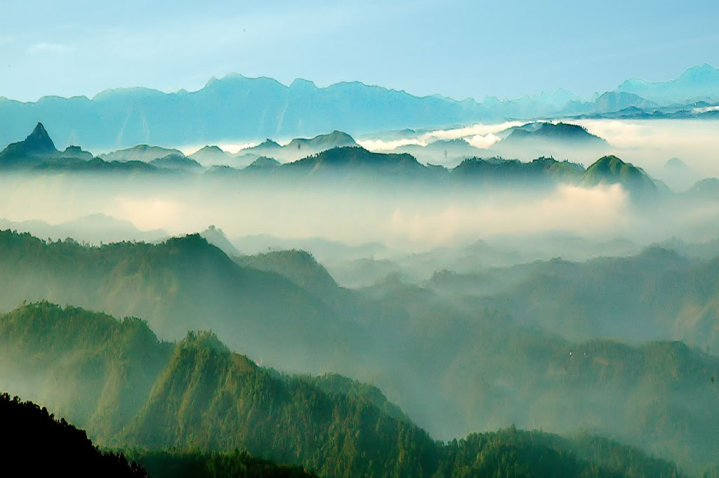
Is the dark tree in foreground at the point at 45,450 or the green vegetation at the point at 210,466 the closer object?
the dark tree in foreground at the point at 45,450

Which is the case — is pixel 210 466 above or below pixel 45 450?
below

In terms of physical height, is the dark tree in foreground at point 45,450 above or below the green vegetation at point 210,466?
above

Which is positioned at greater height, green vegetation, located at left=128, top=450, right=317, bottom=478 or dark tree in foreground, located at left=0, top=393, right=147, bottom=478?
dark tree in foreground, located at left=0, top=393, right=147, bottom=478

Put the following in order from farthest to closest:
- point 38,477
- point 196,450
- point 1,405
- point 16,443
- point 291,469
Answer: point 196,450
point 291,469
point 1,405
point 16,443
point 38,477

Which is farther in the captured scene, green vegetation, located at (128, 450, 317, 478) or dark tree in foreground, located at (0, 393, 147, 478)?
green vegetation, located at (128, 450, 317, 478)

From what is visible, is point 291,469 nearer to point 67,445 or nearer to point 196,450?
point 196,450

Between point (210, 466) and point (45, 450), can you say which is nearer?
point (45, 450)

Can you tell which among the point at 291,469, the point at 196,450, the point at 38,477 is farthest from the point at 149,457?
the point at 38,477

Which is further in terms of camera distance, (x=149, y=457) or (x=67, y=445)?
(x=149, y=457)

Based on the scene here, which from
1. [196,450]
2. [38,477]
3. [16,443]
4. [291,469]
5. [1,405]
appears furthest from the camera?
[196,450]

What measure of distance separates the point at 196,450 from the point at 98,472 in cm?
A: 9424

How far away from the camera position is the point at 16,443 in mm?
77750

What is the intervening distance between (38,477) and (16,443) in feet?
23.1

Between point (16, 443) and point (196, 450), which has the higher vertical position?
point (16, 443)
